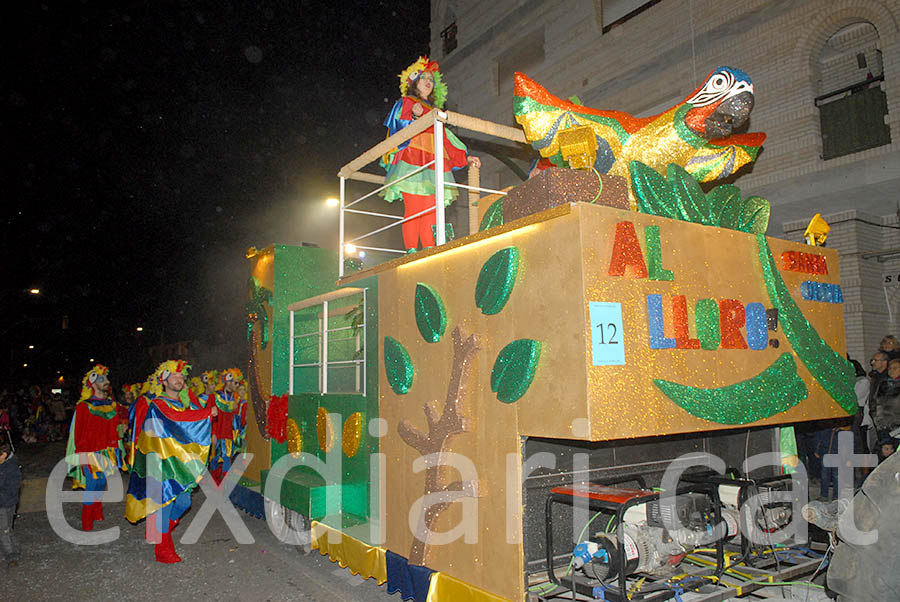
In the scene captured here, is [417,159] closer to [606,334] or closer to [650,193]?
[650,193]

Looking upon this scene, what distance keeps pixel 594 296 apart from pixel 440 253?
4.58 ft

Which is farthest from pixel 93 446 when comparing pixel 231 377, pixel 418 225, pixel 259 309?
pixel 418 225

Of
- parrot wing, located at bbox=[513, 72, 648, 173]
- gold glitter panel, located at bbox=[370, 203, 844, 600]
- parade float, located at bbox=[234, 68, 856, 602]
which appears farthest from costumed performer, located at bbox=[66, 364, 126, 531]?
parrot wing, located at bbox=[513, 72, 648, 173]

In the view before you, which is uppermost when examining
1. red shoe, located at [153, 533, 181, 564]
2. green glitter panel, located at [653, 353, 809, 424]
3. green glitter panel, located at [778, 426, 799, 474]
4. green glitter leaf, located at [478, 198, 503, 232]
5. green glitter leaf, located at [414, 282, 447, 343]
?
green glitter leaf, located at [478, 198, 503, 232]

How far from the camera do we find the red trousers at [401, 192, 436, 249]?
19.4 feet

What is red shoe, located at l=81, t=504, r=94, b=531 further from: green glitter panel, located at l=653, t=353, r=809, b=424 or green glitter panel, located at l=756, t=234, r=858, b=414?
green glitter panel, located at l=756, t=234, r=858, b=414

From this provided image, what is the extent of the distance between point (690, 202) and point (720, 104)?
684 millimetres

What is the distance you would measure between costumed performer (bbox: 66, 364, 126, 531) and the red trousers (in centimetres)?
516

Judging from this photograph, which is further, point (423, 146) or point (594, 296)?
point (423, 146)

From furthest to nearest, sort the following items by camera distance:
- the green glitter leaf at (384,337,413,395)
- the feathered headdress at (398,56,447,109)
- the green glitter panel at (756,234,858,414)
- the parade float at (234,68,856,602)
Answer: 1. the feathered headdress at (398,56,447,109)
2. the green glitter leaf at (384,337,413,395)
3. the green glitter panel at (756,234,858,414)
4. the parade float at (234,68,856,602)

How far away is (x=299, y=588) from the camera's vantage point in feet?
17.8

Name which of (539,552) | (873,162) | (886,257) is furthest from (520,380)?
Result: (886,257)

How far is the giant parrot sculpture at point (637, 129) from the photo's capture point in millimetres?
4227

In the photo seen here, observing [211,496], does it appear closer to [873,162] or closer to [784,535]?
[784,535]
